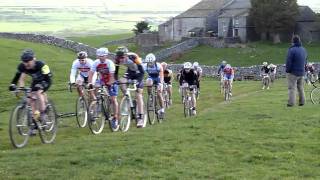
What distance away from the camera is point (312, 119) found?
1786cm

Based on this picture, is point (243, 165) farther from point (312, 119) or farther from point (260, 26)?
point (260, 26)

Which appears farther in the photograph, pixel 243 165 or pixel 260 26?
pixel 260 26

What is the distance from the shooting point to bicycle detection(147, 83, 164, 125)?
2019 cm

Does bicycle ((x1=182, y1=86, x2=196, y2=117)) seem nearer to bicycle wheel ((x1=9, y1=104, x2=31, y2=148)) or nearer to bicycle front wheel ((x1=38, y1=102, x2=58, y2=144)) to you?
bicycle front wheel ((x1=38, y1=102, x2=58, y2=144))

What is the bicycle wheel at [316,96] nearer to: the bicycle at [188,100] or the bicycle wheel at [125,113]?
the bicycle at [188,100]

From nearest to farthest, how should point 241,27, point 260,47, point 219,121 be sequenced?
point 219,121 → point 260,47 → point 241,27

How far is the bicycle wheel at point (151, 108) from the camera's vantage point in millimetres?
20125

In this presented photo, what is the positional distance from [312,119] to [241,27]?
92.3m

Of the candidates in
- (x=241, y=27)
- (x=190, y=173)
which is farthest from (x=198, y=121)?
(x=241, y=27)

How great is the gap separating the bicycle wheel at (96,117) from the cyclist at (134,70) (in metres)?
1.17

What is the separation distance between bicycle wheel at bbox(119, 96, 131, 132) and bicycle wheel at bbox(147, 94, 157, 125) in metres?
2.17

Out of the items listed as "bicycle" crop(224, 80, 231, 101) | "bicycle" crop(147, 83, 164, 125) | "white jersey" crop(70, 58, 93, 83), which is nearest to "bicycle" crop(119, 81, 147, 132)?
"bicycle" crop(147, 83, 164, 125)

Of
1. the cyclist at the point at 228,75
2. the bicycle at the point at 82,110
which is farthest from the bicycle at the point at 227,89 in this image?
the bicycle at the point at 82,110

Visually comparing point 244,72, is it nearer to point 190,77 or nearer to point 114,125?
point 190,77
